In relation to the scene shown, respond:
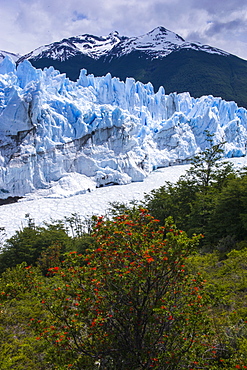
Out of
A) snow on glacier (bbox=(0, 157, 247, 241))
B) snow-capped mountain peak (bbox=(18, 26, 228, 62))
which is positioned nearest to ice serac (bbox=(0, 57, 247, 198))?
snow on glacier (bbox=(0, 157, 247, 241))

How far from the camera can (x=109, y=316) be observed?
2.96m

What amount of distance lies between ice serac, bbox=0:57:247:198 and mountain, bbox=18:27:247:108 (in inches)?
1398

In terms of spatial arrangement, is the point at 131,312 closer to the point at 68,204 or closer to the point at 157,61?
the point at 68,204

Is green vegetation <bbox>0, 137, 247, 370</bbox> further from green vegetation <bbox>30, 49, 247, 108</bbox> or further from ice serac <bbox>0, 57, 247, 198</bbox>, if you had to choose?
green vegetation <bbox>30, 49, 247, 108</bbox>

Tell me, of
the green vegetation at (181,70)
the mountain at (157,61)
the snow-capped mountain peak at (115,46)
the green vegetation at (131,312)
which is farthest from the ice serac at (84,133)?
the snow-capped mountain peak at (115,46)

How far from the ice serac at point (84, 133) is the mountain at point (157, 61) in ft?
116

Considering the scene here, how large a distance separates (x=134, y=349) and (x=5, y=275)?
4.94 meters

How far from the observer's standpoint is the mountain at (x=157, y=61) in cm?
7890

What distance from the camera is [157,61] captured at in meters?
99.8

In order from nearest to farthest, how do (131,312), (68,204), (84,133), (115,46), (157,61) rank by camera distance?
(131,312) < (68,204) < (84,133) < (157,61) < (115,46)

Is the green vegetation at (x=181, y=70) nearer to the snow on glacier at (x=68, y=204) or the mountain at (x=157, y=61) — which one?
the mountain at (x=157, y=61)

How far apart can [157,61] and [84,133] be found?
77.6 meters

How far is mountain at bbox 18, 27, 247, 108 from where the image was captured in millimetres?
78900

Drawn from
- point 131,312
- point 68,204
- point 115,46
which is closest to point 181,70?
point 115,46
